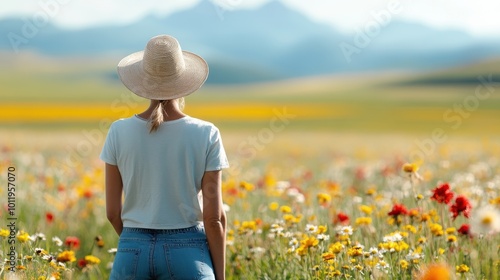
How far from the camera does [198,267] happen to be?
146 inches

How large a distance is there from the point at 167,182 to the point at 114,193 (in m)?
0.35

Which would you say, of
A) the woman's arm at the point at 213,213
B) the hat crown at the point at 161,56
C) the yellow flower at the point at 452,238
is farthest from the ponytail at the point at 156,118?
the yellow flower at the point at 452,238

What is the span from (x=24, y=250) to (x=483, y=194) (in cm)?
383

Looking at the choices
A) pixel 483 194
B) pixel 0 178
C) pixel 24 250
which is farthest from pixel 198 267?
pixel 0 178

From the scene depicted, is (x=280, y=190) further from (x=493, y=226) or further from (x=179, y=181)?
(x=493, y=226)

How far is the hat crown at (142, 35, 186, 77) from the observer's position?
12.6 feet

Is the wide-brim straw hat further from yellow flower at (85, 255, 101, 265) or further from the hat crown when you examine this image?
yellow flower at (85, 255, 101, 265)

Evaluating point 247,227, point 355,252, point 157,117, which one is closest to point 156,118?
point 157,117

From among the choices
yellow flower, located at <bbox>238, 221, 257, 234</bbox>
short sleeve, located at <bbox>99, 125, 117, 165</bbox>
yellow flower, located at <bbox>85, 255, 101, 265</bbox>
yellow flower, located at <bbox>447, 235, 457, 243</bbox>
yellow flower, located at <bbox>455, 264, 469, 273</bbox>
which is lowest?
yellow flower, located at <bbox>455, 264, 469, 273</bbox>

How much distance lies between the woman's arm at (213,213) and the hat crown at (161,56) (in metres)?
0.56

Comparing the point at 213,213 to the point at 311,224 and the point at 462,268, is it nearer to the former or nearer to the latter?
the point at 462,268

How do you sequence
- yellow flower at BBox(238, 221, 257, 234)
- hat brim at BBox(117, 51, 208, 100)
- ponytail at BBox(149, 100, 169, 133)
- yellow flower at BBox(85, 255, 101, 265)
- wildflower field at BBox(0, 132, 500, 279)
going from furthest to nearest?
yellow flower at BBox(238, 221, 257, 234)
yellow flower at BBox(85, 255, 101, 265)
wildflower field at BBox(0, 132, 500, 279)
hat brim at BBox(117, 51, 208, 100)
ponytail at BBox(149, 100, 169, 133)

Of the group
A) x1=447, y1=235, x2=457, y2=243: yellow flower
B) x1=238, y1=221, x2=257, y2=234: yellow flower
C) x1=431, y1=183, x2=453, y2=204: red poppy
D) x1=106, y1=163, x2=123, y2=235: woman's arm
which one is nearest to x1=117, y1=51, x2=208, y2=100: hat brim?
x1=106, y1=163, x2=123, y2=235: woman's arm

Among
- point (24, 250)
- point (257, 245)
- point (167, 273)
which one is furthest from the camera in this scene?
point (257, 245)
